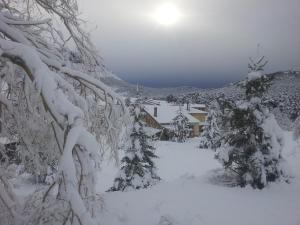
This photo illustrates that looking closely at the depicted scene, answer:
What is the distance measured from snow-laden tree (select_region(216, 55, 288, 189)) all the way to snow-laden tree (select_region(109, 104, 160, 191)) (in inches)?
229

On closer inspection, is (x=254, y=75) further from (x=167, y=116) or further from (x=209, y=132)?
(x=167, y=116)

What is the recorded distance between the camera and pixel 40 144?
16.2 ft

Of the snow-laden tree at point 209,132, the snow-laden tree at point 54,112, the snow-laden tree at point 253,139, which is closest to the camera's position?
the snow-laden tree at point 54,112

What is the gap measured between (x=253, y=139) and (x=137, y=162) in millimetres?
7382

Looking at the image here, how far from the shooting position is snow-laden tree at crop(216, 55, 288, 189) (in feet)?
39.9

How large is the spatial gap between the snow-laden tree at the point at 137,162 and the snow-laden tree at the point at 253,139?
Result: 582cm

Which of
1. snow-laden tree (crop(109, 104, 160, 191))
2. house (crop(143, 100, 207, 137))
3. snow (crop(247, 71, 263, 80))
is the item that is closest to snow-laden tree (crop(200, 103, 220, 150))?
house (crop(143, 100, 207, 137))

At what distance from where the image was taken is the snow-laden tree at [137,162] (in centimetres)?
1777

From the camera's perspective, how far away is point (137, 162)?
712 inches

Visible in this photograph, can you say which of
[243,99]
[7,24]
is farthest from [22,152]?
[243,99]

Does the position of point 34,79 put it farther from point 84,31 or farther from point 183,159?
point 183,159

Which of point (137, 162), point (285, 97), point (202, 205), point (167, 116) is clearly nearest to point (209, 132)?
point (167, 116)

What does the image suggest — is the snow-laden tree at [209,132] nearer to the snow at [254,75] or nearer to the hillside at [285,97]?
the hillside at [285,97]

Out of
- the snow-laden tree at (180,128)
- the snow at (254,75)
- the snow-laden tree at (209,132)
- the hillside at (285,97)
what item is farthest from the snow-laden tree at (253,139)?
the snow-laden tree at (180,128)
